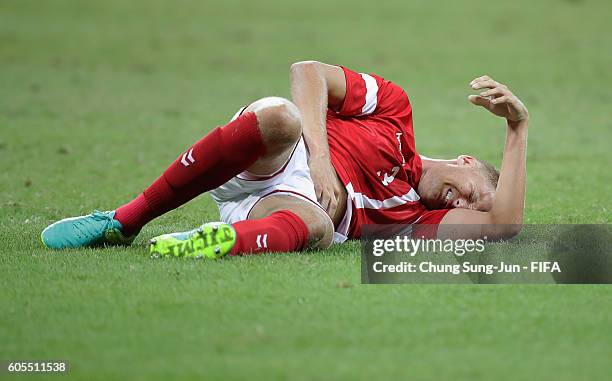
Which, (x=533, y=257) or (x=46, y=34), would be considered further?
(x=46, y=34)

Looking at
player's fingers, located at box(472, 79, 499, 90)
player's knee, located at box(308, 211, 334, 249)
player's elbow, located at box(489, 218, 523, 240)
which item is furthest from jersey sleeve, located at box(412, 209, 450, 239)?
player's fingers, located at box(472, 79, 499, 90)

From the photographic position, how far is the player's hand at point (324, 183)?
17.2 feet

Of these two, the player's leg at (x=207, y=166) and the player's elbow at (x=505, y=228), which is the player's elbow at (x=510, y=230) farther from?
the player's leg at (x=207, y=166)

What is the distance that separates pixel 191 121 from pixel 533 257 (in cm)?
694

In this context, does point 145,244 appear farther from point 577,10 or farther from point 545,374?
point 577,10

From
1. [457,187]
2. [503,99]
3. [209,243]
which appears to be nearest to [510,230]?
[457,187]

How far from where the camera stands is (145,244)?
5.36 m

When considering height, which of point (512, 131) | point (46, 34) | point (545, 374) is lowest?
point (545, 374)

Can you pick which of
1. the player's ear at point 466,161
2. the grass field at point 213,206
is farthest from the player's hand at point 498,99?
the grass field at point 213,206

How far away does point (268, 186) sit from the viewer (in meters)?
5.27

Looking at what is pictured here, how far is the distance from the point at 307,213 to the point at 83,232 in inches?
41.2

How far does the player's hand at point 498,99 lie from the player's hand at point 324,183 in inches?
30.9

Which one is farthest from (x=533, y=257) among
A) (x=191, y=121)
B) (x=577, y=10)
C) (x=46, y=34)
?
(x=577, y=10)

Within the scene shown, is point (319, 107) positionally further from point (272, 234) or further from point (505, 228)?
point (505, 228)
